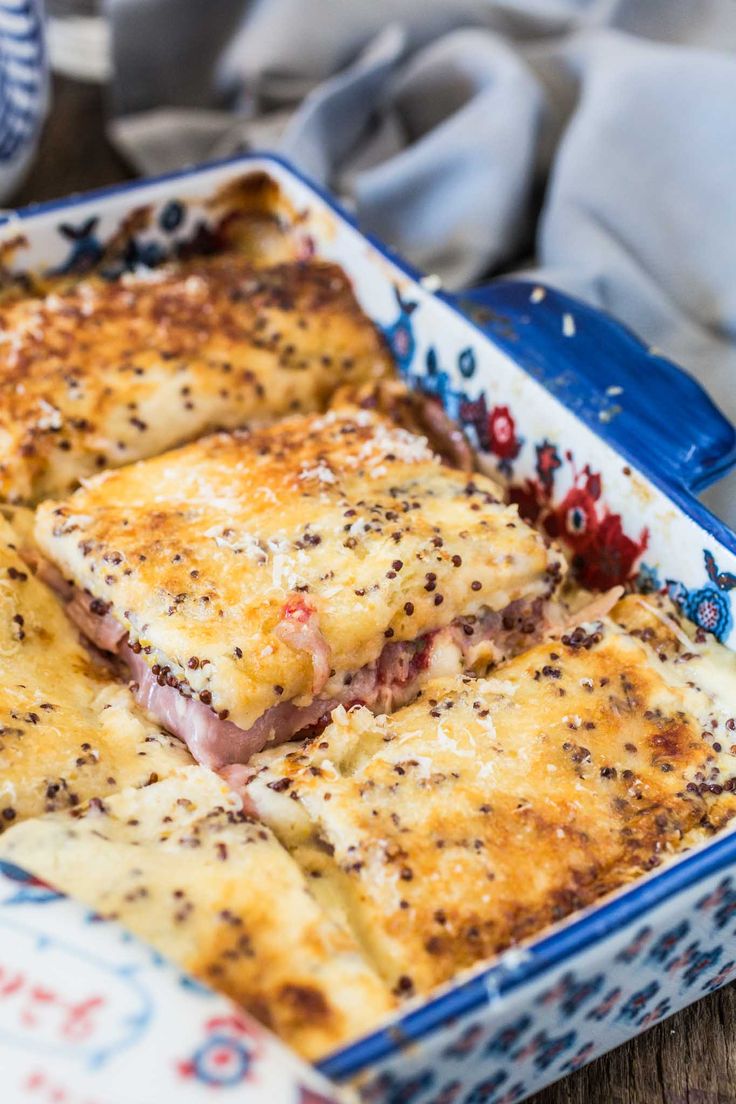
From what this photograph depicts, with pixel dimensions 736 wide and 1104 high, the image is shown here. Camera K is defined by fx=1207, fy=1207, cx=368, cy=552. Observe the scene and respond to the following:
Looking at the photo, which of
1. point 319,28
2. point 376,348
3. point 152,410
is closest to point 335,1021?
point 152,410

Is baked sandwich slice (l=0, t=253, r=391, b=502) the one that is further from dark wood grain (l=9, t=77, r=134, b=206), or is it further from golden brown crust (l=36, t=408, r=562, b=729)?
dark wood grain (l=9, t=77, r=134, b=206)

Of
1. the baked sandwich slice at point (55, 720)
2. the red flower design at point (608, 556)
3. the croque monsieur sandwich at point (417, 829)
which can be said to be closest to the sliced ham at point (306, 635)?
the croque monsieur sandwich at point (417, 829)

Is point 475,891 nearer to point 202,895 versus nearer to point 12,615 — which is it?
point 202,895

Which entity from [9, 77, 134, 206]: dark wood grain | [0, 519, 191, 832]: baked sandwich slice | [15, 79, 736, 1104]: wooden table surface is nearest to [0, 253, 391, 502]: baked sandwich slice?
[0, 519, 191, 832]: baked sandwich slice

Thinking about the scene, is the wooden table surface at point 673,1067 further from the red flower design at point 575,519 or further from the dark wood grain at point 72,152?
the dark wood grain at point 72,152

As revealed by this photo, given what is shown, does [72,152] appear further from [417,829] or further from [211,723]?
[417,829]

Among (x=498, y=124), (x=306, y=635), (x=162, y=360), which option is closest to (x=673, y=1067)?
(x=306, y=635)
